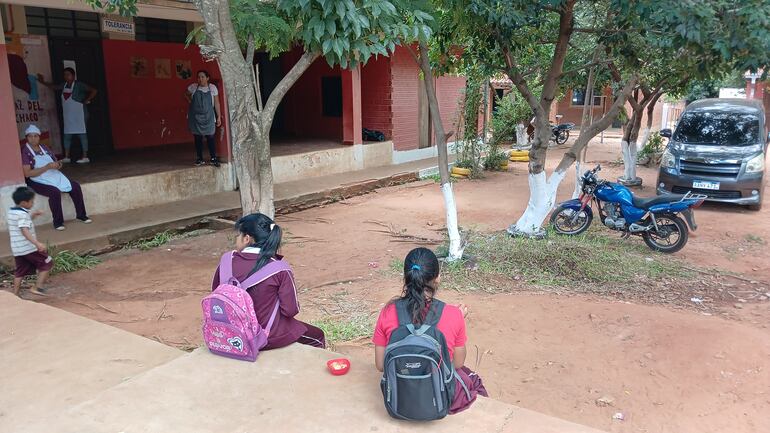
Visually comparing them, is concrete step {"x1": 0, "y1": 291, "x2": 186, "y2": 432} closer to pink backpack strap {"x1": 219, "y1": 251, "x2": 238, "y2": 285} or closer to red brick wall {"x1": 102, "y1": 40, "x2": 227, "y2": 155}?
pink backpack strap {"x1": 219, "y1": 251, "x2": 238, "y2": 285}

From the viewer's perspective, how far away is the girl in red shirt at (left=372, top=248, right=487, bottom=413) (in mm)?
2699

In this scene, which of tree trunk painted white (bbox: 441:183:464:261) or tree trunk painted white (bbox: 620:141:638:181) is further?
tree trunk painted white (bbox: 620:141:638:181)

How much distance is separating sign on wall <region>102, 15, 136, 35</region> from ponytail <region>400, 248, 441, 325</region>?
33.8ft

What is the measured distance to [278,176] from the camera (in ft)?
36.9

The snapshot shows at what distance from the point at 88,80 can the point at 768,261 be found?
11312 millimetres

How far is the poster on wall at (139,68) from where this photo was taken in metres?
11.4

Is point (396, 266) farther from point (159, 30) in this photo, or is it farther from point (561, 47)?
point (159, 30)

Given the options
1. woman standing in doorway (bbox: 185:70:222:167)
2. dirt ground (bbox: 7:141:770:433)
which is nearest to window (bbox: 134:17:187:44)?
woman standing in doorway (bbox: 185:70:222:167)

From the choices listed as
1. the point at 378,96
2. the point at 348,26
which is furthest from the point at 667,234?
the point at 378,96

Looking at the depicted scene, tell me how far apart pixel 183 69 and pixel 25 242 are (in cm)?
757

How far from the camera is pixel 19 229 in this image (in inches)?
213

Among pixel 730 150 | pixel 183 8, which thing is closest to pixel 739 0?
pixel 730 150

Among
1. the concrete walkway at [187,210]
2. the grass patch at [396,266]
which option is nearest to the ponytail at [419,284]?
the grass patch at [396,266]

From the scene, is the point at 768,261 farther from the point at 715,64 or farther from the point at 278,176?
the point at 278,176
